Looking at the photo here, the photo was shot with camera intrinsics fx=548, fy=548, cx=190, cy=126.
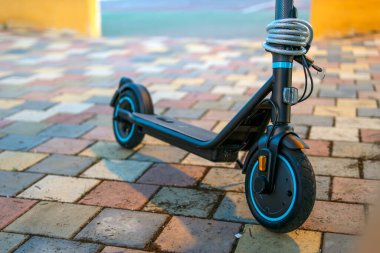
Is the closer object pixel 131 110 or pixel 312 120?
pixel 131 110

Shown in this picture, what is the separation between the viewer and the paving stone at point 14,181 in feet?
9.36

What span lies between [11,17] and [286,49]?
8.20 meters

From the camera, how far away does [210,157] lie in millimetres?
2721

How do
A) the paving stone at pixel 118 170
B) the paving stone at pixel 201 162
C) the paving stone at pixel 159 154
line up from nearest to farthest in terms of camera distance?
1. the paving stone at pixel 118 170
2. the paving stone at pixel 201 162
3. the paving stone at pixel 159 154

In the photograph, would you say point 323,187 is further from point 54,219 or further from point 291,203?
point 54,219

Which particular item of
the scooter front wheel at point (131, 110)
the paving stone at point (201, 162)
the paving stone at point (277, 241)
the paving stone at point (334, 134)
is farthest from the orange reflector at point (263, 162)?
the paving stone at point (334, 134)

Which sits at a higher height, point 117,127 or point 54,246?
point 117,127

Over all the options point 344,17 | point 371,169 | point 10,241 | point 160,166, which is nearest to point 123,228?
point 10,241

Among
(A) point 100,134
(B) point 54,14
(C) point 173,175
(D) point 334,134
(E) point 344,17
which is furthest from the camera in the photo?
(B) point 54,14

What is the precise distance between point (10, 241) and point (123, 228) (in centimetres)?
47

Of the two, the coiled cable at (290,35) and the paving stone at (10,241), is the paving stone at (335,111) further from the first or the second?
the paving stone at (10,241)

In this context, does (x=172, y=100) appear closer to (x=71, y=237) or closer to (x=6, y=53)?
(x=71, y=237)

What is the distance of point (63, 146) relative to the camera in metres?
3.61

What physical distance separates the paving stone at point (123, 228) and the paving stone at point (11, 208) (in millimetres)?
374
